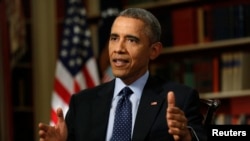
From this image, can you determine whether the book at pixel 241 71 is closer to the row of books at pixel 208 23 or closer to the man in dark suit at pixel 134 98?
the row of books at pixel 208 23

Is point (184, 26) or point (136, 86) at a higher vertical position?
point (184, 26)

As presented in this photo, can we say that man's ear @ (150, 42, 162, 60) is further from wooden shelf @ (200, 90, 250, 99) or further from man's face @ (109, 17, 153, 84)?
wooden shelf @ (200, 90, 250, 99)

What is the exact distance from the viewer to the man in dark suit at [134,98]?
6.69 feet

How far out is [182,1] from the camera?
4.39 meters

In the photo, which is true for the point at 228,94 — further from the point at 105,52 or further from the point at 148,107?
the point at 148,107

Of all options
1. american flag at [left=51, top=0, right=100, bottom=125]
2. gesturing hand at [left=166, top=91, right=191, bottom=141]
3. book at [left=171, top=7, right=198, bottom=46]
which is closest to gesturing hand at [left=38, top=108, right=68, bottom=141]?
gesturing hand at [left=166, top=91, right=191, bottom=141]

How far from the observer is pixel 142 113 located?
2.09m

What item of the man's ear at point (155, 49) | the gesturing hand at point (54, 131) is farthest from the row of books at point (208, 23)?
the gesturing hand at point (54, 131)

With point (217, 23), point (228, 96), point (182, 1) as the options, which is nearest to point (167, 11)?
point (182, 1)

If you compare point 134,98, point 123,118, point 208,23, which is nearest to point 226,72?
point 208,23

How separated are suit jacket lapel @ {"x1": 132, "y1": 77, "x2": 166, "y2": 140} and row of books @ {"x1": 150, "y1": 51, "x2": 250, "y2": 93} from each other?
2022 mm

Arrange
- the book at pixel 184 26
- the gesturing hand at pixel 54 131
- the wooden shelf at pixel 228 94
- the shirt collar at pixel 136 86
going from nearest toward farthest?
the gesturing hand at pixel 54 131, the shirt collar at pixel 136 86, the wooden shelf at pixel 228 94, the book at pixel 184 26

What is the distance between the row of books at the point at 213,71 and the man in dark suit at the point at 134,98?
6.51 feet

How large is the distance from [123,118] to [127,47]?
273 mm
